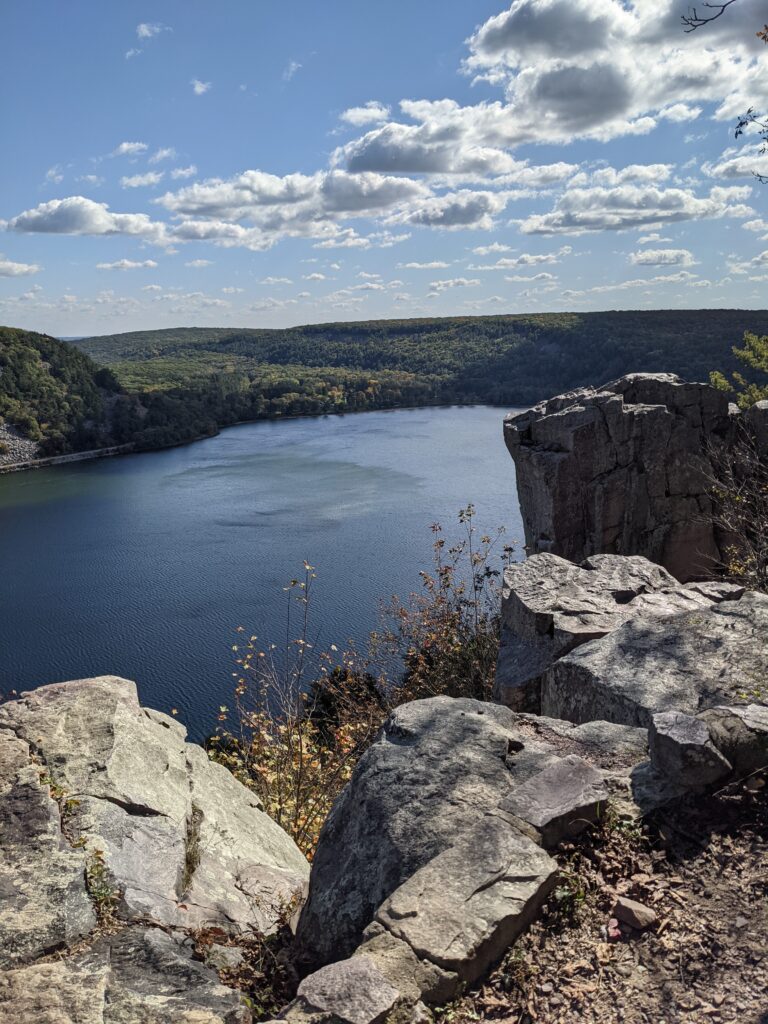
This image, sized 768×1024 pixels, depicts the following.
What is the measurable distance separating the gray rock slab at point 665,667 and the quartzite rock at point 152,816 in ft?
9.25

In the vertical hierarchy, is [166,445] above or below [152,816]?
above

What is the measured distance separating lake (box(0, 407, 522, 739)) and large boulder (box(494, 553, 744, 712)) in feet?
46.4

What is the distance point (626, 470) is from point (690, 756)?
12.1m

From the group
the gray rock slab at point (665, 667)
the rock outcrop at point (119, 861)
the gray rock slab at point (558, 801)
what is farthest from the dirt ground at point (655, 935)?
the gray rock slab at point (665, 667)

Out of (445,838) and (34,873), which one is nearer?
(445,838)

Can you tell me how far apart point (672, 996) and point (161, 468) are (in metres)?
77.2

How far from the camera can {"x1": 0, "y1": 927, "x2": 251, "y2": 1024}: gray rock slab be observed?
360 cm

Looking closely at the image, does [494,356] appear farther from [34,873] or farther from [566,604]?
[34,873]

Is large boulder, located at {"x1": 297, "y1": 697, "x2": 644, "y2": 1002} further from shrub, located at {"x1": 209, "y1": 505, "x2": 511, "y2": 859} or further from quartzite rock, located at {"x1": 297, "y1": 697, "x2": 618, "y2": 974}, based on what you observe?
shrub, located at {"x1": 209, "y1": 505, "x2": 511, "y2": 859}

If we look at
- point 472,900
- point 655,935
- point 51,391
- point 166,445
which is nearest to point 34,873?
point 472,900

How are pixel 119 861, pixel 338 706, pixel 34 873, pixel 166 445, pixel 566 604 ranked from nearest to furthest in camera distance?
pixel 34 873 < pixel 119 861 < pixel 566 604 < pixel 338 706 < pixel 166 445

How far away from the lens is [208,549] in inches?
1687

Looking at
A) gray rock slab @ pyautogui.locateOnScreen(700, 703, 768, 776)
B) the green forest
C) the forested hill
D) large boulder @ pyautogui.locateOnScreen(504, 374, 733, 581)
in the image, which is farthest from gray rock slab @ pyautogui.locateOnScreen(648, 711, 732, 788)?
the green forest

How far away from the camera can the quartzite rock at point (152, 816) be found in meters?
4.91
